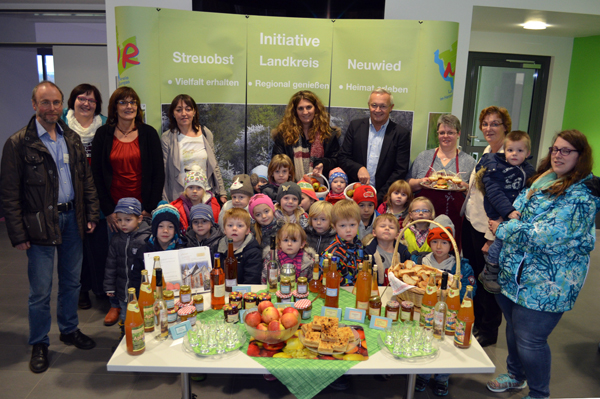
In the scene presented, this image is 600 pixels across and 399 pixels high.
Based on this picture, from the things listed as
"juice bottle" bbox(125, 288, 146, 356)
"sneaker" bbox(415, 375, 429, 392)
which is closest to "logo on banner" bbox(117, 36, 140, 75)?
"juice bottle" bbox(125, 288, 146, 356)

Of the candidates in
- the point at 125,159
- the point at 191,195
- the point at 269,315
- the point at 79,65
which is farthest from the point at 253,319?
the point at 79,65

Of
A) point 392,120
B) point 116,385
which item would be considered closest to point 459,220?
point 392,120

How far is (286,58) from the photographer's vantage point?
3895 mm

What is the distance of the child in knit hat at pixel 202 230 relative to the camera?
110 inches

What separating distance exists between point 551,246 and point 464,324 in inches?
24.8

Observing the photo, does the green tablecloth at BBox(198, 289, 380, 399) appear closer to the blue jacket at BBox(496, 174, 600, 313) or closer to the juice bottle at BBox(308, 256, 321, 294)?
the juice bottle at BBox(308, 256, 321, 294)

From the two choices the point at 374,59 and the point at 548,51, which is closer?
the point at 374,59

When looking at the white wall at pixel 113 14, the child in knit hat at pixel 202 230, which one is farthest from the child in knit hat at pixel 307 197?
the white wall at pixel 113 14

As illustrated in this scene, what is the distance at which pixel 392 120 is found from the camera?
155 inches

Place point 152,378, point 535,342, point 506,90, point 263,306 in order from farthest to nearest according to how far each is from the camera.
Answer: point 506,90 < point 152,378 < point 535,342 < point 263,306

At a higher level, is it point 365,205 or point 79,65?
point 79,65

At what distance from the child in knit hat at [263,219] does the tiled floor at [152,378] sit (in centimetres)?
92

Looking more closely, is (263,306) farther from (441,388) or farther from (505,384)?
(505,384)

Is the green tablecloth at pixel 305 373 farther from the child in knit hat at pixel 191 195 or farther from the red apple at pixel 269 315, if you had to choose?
the child in knit hat at pixel 191 195
